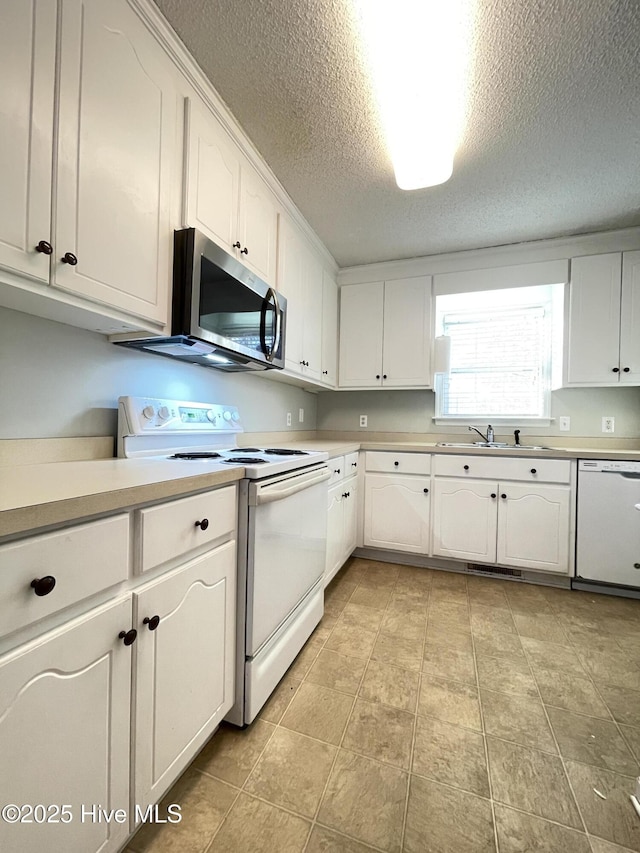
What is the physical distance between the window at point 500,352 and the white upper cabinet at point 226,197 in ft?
5.48

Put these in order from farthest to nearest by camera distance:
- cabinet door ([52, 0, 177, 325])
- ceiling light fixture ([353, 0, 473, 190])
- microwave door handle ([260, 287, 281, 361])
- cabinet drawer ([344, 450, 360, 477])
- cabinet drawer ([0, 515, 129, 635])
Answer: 1. cabinet drawer ([344, 450, 360, 477])
2. microwave door handle ([260, 287, 281, 361])
3. ceiling light fixture ([353, 0, 473, 190])
4. cabinet door ([52, 0, 177, 325])
5. cabinet drawer ([0, 515, 129, 635])

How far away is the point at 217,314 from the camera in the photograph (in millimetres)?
1422

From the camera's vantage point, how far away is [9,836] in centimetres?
56

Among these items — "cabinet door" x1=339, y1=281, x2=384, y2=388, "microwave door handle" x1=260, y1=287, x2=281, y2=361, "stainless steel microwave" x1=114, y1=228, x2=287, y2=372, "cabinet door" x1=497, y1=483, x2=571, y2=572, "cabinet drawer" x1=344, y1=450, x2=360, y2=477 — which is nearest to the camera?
"stainless steel microwave" x1=114, y1=228, x2=287, y2=372

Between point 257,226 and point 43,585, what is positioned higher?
point 257,226

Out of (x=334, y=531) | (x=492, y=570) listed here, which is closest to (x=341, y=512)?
(x=334, y=531)

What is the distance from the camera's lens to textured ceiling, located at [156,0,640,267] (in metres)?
1.17

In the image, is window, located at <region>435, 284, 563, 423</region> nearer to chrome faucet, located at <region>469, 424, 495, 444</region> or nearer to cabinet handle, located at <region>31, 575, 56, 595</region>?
chrome faucet, located at <region>469, 424, 495, 444</region>

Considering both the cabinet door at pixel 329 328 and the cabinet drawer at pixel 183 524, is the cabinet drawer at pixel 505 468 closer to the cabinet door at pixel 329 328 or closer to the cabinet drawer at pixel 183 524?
the cabinet door at pixel 329 328

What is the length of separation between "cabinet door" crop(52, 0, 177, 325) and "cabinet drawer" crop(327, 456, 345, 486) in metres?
1.25

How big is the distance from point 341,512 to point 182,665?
4.86 ft

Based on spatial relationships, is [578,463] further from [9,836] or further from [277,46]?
[9,836]

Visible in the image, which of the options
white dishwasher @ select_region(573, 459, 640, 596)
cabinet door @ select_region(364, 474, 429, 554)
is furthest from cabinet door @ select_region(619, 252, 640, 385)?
cabinet door @ select_region(364, 474, 429, 554)

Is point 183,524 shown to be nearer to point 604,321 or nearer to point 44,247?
point 44,247
